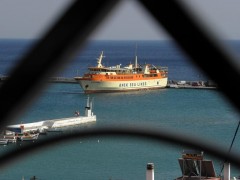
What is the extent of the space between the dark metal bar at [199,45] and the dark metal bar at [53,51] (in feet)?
0.04

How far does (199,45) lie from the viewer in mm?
139

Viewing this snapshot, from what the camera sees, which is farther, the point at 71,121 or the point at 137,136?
the point at 71,121

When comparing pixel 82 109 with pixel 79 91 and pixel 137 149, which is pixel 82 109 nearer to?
pixel 79 91

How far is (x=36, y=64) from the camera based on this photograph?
5.5 inches

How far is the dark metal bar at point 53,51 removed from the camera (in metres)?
0.14

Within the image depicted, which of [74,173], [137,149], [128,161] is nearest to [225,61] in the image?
[74,173]

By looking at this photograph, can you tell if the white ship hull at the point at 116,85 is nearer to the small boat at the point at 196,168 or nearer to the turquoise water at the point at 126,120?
the turquoise water at the point at 126,120

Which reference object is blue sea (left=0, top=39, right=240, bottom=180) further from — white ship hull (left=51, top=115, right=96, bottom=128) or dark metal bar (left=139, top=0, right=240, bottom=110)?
white ship hull (left=51, top=115, right=96, bottom=128)

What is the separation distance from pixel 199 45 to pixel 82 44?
25mm

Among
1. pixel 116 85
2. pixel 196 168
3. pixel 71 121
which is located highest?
pixel 116 85

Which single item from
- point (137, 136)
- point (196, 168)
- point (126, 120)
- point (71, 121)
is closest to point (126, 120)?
point (126, 120)

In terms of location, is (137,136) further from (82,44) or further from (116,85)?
(116,85)

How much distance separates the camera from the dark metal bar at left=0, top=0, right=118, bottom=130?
0.14m

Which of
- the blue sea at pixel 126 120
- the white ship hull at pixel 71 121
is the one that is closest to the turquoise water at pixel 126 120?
the blue sea at pixel 126 120
